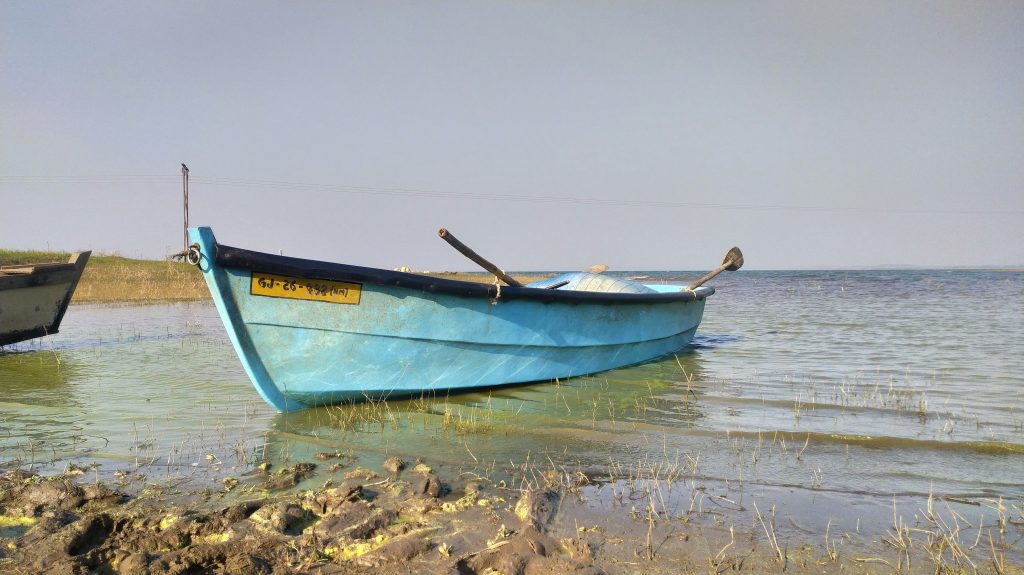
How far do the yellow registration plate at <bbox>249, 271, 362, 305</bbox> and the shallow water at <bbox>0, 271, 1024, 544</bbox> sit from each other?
107 cm

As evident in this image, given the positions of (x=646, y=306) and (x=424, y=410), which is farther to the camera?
(x=646, y=306)

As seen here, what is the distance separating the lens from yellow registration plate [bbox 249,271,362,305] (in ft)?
18.0

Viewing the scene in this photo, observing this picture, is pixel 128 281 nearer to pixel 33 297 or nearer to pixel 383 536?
pixel 33 297

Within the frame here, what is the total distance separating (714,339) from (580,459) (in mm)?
9899

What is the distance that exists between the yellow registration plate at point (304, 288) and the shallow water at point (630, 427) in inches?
42.0

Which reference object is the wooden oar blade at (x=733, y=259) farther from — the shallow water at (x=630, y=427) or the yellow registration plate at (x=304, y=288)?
the yellow registration plate at (x=304, y=288)

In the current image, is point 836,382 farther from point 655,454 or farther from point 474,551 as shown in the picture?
point 474,551

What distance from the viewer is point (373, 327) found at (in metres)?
6.05

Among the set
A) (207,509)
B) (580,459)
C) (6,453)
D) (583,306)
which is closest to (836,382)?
(583,306)

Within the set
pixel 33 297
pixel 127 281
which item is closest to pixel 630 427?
pixel 33 297

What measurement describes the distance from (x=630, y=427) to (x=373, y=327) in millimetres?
2450

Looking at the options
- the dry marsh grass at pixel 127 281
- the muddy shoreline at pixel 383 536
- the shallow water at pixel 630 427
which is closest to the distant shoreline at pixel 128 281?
the dry marsh grass at pixel 127 281

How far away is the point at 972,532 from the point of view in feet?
11.3

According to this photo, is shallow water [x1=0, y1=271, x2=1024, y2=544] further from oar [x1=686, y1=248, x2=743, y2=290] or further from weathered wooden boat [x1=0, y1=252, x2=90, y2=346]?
oar [x1=686, y1=248, x2=743, y2=290]
